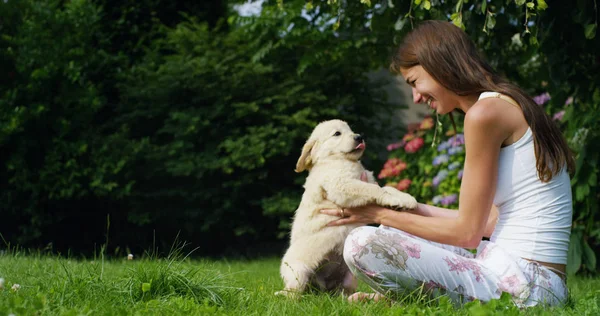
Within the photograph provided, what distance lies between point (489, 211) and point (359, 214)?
0.67 meters

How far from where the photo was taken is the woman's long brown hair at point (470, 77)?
103 inches

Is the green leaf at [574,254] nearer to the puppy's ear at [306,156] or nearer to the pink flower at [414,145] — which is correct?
the pink flower at [414,145]

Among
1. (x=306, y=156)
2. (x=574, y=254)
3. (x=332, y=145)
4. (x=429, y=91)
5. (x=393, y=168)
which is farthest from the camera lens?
(x=393, y=168)

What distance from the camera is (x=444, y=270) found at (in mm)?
2656

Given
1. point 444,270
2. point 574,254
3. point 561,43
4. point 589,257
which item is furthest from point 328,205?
point 589,257

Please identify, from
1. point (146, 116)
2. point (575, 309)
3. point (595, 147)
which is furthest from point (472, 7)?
point (146, 116)

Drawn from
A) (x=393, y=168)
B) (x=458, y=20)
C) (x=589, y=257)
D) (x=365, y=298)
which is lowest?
(x=589, y=257)

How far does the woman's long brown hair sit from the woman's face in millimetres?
33

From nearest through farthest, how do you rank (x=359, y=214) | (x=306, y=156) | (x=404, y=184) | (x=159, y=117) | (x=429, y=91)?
1. (x=429, y=91)
2. (x=359, y=214)
3. (x=306, y=156)
4. (x=404, y=184)
5. (x=159, y=117)

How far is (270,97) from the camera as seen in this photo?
297 inches

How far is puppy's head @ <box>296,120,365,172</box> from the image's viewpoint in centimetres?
342

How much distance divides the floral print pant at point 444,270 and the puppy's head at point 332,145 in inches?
30.8

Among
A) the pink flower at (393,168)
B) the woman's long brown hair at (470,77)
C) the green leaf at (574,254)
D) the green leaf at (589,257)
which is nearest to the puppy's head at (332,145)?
the woman's long brown hair at (470,77)

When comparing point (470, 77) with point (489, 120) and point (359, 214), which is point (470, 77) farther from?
point (359, 214)
